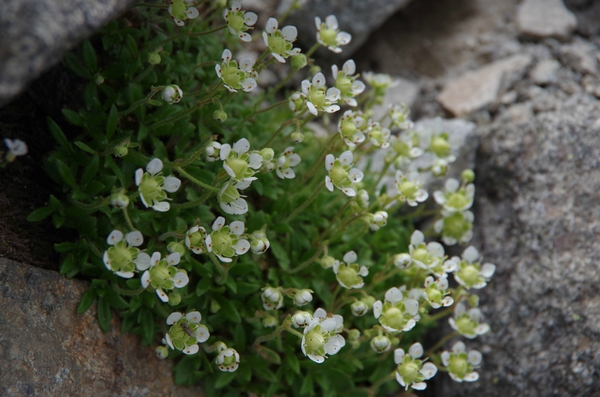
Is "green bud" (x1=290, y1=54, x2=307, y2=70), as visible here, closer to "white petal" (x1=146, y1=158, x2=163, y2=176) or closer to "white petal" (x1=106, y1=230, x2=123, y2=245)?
"white petal" (x1=146, y1=158, x2=163, y2=176)

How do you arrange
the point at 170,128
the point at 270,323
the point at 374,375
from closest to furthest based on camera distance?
the point at 270,323 → the point at 170,128 → the point at 374,375

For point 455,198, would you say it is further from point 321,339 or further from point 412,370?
point 321,339

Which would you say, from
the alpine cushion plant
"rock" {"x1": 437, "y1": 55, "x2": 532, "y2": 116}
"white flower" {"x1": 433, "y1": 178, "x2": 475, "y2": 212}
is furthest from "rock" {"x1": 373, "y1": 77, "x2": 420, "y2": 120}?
"white flower" {"x1": 433, "y1": 178, "x2": 475, "y2": 212}

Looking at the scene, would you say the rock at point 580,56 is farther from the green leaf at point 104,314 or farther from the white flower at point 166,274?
the green leaf at point 104,314

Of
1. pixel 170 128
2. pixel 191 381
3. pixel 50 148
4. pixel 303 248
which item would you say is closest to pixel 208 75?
pixel 170 128

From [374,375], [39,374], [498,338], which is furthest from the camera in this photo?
[498,338]

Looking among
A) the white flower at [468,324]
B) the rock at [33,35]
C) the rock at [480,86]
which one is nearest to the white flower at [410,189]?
the white flower at [468,324]

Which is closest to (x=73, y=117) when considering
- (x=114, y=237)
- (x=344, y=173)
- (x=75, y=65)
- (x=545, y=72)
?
(x=75, y=65)

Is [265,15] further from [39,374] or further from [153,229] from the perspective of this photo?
[39,374]
